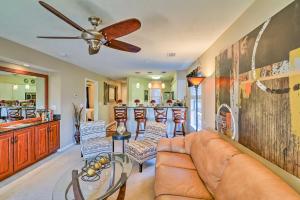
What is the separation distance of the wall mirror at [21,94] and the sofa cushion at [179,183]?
3.32m

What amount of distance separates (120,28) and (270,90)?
1.59m

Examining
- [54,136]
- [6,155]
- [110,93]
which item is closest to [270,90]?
[6,155]

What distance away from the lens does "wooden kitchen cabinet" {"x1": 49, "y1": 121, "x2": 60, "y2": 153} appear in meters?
4.31

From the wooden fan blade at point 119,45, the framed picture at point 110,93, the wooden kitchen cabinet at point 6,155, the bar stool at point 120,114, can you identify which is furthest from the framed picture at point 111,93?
the wooden fan blade at point 119,45

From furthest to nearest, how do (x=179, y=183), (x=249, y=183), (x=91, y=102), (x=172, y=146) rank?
(x=91, y=102) → (x=172, y=146) → (x=179, y=183) → (x=249, y=183)

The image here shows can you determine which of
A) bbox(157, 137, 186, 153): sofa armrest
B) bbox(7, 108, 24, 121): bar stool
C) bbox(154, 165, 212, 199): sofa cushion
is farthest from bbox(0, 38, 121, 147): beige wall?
bbox(154, 165, 212, 199): sofa cushion

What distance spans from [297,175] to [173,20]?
6.94ft

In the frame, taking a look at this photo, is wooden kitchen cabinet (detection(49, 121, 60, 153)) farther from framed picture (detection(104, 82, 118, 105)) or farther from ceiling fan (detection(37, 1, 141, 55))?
framed picture (detection(104, 82, 118, 105))

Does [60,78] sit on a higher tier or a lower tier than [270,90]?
higher

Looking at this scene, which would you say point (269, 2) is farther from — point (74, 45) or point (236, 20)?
point (74, 45)

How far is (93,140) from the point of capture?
4.08 meters

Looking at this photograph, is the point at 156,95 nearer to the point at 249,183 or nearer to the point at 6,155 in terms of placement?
the point at 6,155

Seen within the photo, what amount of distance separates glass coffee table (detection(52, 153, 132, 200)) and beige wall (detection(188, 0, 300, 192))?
139 cm

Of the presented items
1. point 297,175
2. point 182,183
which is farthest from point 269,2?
point 182,183
